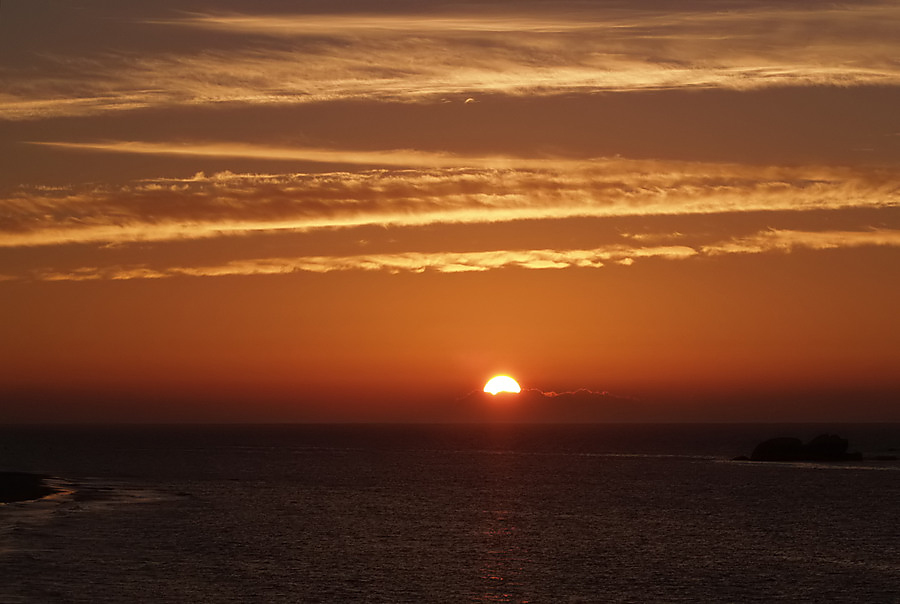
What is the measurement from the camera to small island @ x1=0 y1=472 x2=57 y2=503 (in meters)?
106

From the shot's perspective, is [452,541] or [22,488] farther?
[22,488]

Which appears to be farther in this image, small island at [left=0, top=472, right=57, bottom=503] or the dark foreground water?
small island at [left=0, top=472, right=57, bottom=503]

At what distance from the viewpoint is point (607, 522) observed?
93.0m

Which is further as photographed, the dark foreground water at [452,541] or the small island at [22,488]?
the small island at [22,488]

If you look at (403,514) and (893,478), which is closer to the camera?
(403,514)

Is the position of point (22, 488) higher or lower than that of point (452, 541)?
higher

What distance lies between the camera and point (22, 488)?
381 feet

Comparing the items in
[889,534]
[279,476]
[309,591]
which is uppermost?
[279,476]

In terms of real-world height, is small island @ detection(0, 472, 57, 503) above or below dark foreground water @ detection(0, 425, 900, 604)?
above

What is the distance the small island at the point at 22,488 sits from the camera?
10553cm

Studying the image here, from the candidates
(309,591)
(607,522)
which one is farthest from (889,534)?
(309,591)

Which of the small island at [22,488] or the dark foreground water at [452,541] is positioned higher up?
the small island at [22,488]

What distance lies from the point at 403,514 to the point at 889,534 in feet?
144

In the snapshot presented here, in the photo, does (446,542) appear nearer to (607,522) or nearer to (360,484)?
(607,522)
